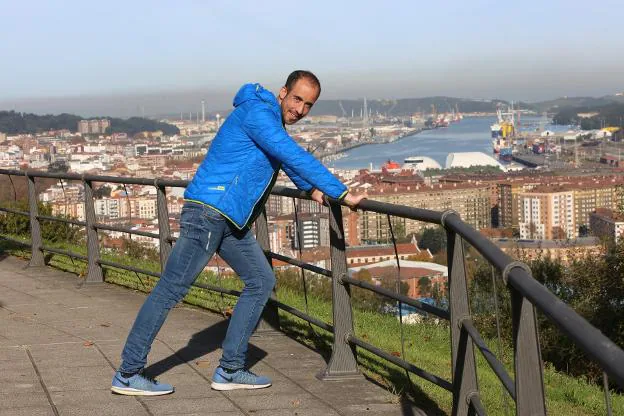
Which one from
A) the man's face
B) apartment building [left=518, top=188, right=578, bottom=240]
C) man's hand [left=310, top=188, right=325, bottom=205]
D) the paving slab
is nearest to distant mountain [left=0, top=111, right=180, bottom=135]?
apartment building [left=518, top=188, right=578, bottom=240]

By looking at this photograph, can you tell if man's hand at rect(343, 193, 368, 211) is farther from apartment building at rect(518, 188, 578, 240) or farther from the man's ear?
apartment building at rect(518, 188, 578, 240)

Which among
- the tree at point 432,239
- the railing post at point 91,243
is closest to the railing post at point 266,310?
the tree at point 432,239

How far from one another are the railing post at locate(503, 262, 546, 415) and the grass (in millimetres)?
269

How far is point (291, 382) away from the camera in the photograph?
6004 mm

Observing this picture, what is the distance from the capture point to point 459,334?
15.1ft

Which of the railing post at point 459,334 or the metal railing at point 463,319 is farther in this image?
the railing post at point 459,334

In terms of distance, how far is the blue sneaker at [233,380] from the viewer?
5730mm

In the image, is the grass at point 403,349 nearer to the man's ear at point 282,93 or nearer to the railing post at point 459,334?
the railing post at point 459,334

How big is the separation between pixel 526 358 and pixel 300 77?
2384mm

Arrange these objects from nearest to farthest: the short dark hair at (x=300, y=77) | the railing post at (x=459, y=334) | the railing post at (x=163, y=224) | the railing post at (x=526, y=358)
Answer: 1. the railing post at (x=526, y=358)
2. the railing post at (x=459, y=334)
3. the short dark hair at (x=300, y=77)
4. the railing post at (x=163, y=224)

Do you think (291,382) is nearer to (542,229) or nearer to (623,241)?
(623,241)

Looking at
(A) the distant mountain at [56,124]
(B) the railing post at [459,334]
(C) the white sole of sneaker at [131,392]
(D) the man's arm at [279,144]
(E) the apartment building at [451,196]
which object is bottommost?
(E) the apartment building at [451,196]

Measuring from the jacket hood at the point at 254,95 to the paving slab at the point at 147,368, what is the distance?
145cm

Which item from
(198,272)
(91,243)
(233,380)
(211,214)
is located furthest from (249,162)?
(91,243)
